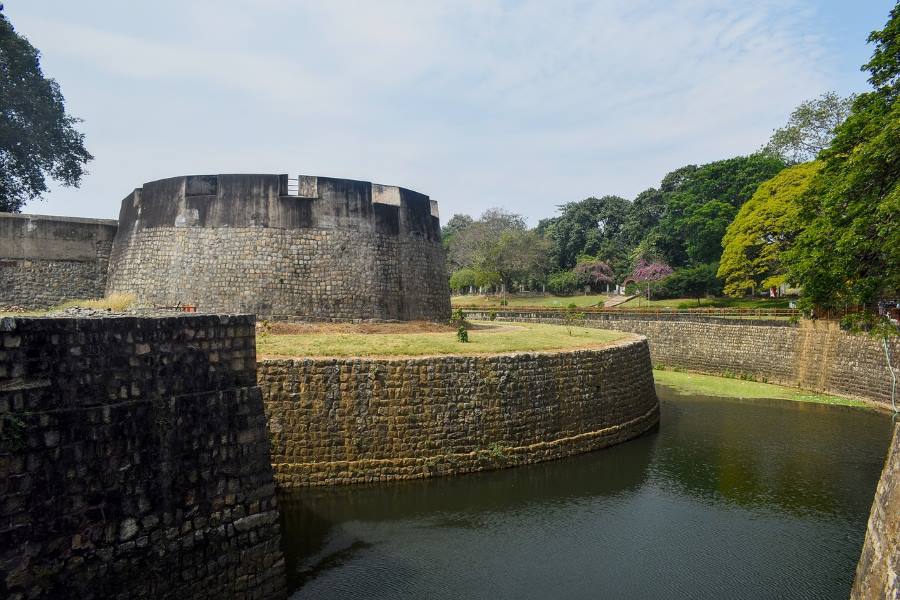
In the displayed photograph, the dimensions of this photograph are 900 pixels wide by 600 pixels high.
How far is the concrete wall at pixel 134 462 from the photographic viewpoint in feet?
14.7

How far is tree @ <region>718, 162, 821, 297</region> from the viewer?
28859 mm

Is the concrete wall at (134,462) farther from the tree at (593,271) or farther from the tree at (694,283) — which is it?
the tree at (593,271)

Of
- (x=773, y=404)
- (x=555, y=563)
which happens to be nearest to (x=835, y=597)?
(x=555, y=563)

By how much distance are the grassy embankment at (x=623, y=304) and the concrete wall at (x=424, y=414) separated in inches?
869

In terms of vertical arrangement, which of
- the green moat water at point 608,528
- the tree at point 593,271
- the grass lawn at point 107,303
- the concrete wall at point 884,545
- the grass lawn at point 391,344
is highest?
the tree at point 593,271

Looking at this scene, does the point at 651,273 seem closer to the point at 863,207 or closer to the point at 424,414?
the point at 863,207

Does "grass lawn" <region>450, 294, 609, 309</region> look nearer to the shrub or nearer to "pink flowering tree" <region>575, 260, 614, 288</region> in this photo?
"pink flowering tree" <region>575, 260, 614, 288</region>

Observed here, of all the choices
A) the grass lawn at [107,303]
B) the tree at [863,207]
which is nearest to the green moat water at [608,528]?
the tree at [863,207]

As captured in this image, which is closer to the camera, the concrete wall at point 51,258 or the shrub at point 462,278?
the concrete wall at point 51,258

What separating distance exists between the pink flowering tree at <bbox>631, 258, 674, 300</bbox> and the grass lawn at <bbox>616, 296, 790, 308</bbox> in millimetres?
1372

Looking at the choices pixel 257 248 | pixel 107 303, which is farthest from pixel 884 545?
pixel 107 303

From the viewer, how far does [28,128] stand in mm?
24672

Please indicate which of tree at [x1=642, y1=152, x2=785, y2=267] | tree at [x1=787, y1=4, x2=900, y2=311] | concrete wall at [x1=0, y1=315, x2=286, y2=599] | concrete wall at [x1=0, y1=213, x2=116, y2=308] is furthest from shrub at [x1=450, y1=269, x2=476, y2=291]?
concrete wall at [x1=0, y1=315, x2=286, y2=599]

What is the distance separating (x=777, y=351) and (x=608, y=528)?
1589 centimetres
